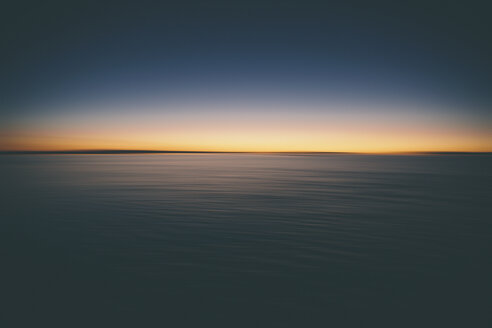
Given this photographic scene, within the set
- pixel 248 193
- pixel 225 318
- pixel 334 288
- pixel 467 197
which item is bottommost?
pixel 225 318

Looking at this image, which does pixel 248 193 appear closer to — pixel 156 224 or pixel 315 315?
pixel 156 224

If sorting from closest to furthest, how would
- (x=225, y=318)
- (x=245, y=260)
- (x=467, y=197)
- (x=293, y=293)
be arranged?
(x=225, y=318) → (x=293, y=293) → (x=245, y=260) → (x=467, y=197)

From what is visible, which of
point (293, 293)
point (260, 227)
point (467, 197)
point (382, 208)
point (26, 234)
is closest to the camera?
point (293, 293)

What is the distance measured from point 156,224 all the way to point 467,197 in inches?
1129

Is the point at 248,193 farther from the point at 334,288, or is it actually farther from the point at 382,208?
the point at 334,288

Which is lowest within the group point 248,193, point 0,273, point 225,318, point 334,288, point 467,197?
point 0,273

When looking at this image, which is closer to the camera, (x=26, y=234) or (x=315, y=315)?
(x=315, y=315)

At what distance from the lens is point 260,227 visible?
1650 cm

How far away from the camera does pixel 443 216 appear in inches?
778

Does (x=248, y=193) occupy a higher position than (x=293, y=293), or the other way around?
(x=248, y=193)

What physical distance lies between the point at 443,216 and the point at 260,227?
497 inches

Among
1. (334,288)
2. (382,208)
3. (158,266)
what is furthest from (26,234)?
(382,208)

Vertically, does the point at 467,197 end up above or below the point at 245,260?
above

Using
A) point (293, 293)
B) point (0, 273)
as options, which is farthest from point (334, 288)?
point (0, 273)
